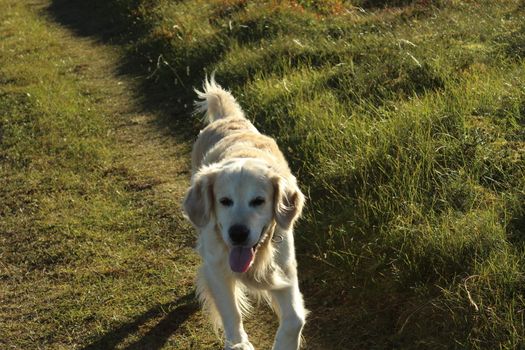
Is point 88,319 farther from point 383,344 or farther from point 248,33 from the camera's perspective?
point 248,33

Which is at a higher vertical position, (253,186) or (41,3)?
(253,186)

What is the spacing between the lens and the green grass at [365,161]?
3674 millimetres

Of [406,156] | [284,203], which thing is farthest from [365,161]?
[284,203]

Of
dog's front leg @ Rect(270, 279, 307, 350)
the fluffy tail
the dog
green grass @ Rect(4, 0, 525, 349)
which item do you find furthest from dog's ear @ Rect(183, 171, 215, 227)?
the fluffy tail

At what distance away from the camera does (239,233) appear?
3330 millimetres

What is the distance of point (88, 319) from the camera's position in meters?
4.18

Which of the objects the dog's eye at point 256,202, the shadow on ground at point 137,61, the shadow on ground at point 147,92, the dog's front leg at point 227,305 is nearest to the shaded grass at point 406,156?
the shadow on ground at point 147,92

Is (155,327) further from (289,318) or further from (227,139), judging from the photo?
→ (227,139)

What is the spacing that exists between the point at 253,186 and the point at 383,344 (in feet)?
3.93

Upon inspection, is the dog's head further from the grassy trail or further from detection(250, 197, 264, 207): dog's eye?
the grassy trail

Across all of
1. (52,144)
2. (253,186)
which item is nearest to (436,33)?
(52,144)

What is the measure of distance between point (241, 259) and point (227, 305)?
1.16 ft

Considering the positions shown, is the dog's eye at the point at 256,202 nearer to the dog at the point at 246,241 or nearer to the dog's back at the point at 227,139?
the dog at the point at 246,241

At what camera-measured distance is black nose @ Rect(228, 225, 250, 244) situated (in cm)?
333
